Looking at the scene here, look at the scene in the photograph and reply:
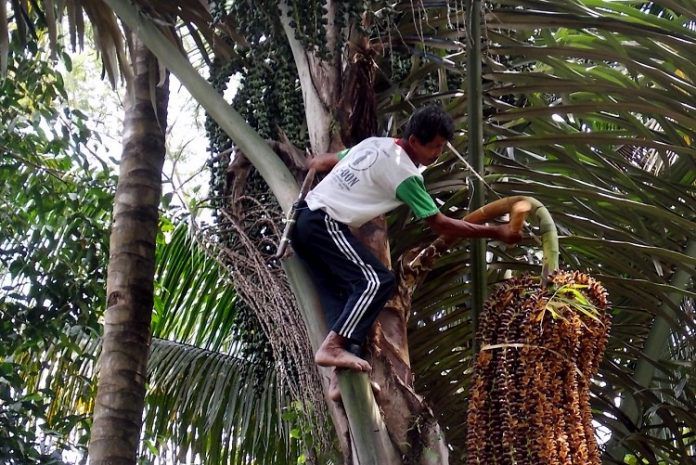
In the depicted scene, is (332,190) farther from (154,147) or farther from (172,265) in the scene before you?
(172,265)

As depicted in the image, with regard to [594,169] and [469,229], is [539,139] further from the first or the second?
[469,229]

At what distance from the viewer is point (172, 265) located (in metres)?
5.25

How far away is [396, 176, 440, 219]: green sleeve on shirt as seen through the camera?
104 inches

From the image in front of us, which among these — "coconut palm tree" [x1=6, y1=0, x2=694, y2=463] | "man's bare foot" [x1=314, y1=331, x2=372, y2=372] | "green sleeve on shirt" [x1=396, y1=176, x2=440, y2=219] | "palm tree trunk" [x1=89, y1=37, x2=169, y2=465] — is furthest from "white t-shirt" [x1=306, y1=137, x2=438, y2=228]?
"palm tree trunk" [x1=89, y1=37, x2=169, y2=465]

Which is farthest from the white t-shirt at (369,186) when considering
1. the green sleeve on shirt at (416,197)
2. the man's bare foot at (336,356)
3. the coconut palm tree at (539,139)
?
the man's bare foot at (336,356)

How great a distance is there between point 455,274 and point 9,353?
1.71 m

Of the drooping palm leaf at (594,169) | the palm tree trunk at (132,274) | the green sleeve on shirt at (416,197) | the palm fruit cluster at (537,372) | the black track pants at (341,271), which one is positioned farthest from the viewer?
the palm tree trunk at (132,274)

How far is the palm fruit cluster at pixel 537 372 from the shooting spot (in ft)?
7.05

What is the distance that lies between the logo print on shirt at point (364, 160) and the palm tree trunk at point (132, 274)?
1.12 metres

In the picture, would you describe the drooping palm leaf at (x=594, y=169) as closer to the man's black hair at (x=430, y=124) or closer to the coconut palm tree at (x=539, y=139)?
the coconut palm tree at (x=539, y=139)

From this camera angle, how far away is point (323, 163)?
2.82m

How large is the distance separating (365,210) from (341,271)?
0.18m

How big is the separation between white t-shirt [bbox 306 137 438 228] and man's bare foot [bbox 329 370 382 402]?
0.43m

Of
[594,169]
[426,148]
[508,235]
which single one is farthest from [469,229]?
[594,169]
